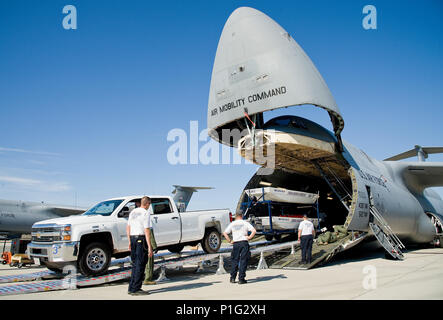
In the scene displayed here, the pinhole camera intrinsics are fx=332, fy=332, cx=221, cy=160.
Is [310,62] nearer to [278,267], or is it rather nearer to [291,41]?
[291,41]

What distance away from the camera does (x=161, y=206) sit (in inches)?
413

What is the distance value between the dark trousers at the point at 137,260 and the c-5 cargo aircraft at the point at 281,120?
6735 mm

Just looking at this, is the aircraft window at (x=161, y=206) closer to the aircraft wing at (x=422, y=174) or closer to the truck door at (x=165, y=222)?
the truck door at (x=165, y=222)

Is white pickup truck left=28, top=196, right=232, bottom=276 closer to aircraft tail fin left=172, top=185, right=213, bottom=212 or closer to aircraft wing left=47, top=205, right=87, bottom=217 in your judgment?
aircraft tail fin left=172, top=185, right=213, bottom=212

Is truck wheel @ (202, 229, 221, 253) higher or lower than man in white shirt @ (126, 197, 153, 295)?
lower

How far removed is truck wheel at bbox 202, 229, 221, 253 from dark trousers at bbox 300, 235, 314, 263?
9.70 feet

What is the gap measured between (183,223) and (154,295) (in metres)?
3.82

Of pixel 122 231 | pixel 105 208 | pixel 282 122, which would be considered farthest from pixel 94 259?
pixel 282 122

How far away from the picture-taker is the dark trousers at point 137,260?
22.5 feet

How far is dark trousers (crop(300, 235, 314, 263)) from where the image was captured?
11.1 m

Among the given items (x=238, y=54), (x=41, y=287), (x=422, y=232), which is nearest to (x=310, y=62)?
(x=238, y=54)

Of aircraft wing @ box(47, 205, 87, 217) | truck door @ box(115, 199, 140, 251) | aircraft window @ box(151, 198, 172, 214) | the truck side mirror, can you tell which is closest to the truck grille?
truck door @ box(115, 199, 140, 251)

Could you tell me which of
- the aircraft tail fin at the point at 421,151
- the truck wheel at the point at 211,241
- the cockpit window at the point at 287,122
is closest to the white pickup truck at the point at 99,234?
the truck wheel at the point at 211,241

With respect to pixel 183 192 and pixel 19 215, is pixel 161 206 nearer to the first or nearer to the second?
pixel 19 215
